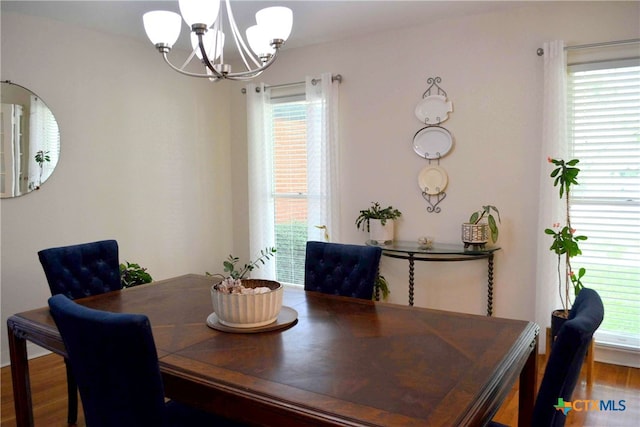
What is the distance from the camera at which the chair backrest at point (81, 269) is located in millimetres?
2330

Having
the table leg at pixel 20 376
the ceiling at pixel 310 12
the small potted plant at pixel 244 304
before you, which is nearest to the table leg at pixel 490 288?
the ceiling at pixel 310 12

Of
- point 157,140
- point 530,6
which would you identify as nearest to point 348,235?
point 157,140

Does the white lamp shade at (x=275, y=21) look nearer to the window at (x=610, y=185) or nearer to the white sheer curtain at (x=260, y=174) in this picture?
the window at (x=610, y=185)

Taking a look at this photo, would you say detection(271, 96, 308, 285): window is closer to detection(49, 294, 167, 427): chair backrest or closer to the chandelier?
the chandelier

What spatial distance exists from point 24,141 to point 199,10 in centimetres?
→ 215

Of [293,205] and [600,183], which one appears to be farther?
[293,205]

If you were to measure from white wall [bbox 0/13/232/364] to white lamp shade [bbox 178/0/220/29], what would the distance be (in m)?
2.06

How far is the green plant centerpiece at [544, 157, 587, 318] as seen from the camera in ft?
9.41

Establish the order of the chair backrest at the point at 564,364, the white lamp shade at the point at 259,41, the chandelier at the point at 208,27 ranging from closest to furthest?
the chair backrest at the point at 564,364 → the chandelier at the point at 208,27 → the white lamp shade at the point at 259,41

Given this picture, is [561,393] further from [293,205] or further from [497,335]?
[293,205]

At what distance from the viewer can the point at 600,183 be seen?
3.11m

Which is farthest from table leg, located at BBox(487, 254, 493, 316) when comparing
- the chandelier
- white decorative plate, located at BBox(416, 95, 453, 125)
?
the chandelier

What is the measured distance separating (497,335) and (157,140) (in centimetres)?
343

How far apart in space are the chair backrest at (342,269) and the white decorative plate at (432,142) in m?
1.48
